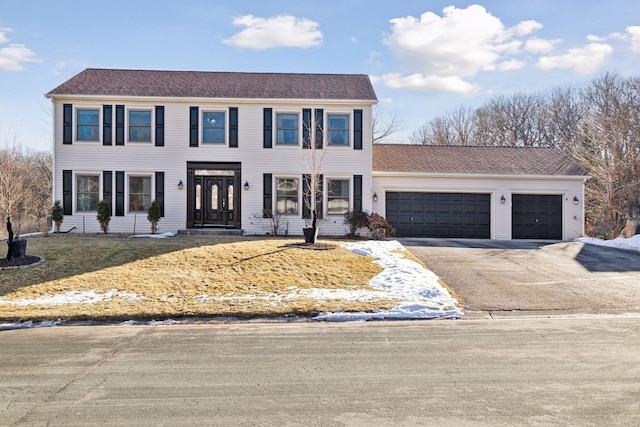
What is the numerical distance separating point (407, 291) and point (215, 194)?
37.0 feet

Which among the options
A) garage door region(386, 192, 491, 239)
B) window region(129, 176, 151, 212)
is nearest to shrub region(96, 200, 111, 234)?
window region(129, 176, 151, 212)

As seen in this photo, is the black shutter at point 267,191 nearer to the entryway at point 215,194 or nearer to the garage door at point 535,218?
the entryway at point 215,194

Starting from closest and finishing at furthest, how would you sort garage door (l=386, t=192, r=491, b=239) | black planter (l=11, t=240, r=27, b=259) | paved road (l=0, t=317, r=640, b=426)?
1. paved road (l=0, t=317, r=640, b=426)
2. black planter (l=11, t=240, r=27, b=259)
3. garage door (l=386, t=192, r=491, b=239)

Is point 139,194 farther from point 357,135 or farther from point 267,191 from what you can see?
point 357,135

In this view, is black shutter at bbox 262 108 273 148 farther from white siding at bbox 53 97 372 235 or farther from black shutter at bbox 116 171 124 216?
black shutter at bbox 116 171 124 216

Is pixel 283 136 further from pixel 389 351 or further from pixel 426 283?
pixel 389 351

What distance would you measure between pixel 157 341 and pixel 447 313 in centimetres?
480

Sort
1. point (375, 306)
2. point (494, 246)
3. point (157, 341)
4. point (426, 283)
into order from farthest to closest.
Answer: point (494, 246)
point (426, 283)
point (375, 306)
point (157, 341)

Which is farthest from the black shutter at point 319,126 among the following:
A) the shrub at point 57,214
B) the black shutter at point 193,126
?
the shrub at point 57,214

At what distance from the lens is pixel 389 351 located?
5773 mm

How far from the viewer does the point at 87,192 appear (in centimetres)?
1797

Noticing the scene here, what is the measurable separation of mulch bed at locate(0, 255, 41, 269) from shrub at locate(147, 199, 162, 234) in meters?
5.91

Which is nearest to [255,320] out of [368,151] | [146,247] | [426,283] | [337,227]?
[426,283]

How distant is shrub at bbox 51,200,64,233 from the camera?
17.3 meters
